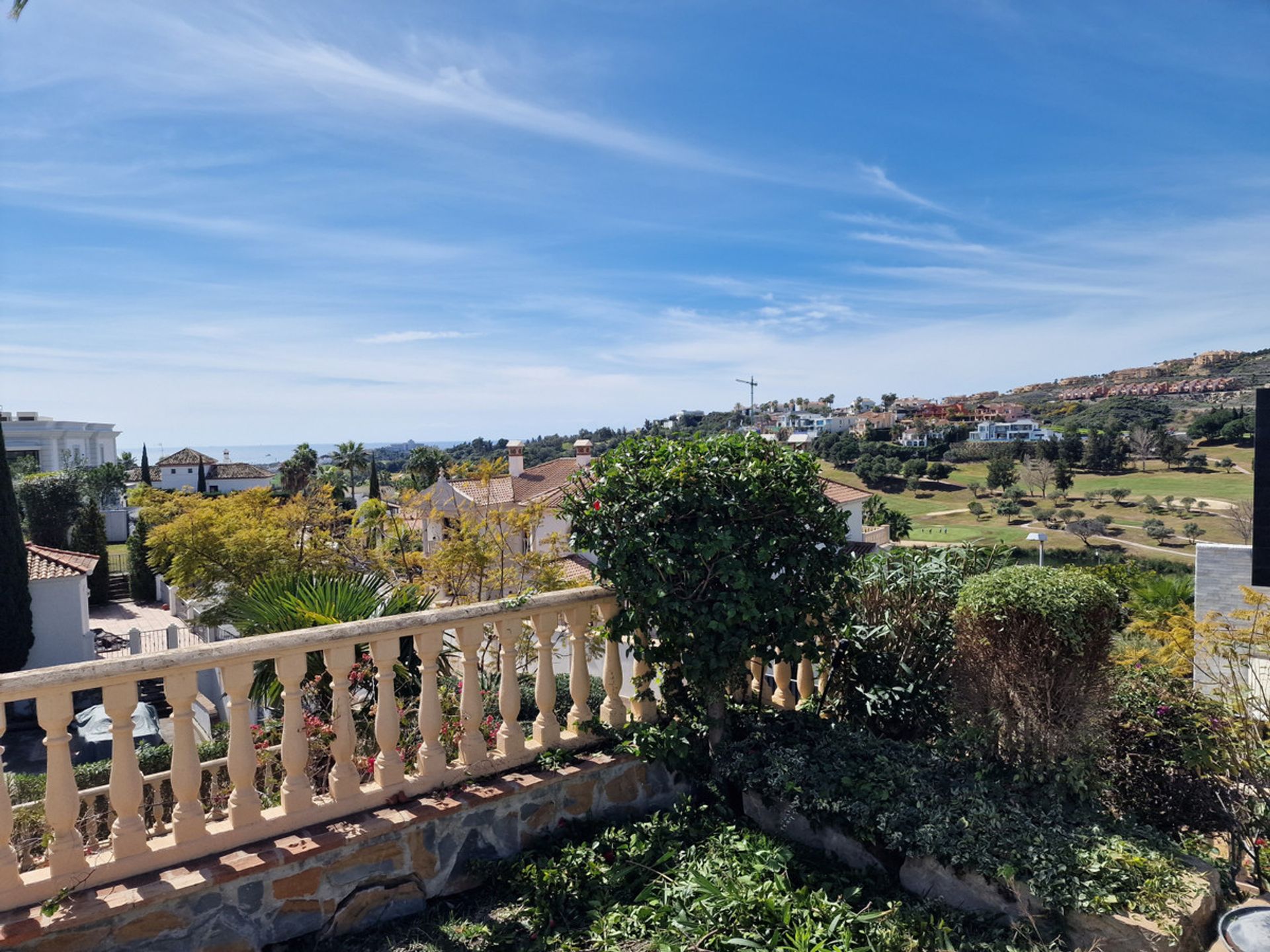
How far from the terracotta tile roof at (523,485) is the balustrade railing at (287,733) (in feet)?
25.2

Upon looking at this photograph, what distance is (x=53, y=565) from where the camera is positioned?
2228cm

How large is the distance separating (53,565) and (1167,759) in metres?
28.2

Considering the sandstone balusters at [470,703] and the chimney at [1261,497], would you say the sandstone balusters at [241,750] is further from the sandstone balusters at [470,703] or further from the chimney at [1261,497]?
the chimney at [1261,497]

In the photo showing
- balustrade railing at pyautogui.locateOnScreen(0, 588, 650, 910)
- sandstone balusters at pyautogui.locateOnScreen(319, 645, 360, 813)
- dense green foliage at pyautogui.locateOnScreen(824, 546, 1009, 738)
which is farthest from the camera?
dense green foliage at pyautogui.locateOnScreen(824, 546, 1009, 738)

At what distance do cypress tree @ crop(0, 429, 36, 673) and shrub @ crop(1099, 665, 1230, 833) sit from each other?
Result: 22593 millimetres

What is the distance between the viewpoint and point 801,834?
3.76m

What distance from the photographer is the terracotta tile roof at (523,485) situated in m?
12.8

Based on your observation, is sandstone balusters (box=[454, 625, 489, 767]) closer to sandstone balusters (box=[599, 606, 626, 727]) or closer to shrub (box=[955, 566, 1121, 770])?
sandstone balusters (box=[599, 606, 626, 727])

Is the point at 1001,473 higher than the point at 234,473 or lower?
lower

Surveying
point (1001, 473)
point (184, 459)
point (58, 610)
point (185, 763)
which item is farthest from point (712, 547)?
point (184, 459)

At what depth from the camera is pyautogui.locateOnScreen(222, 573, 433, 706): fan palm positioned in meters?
3.93

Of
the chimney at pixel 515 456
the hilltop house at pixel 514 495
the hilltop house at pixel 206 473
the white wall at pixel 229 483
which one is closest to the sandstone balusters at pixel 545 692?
the hilltop house at pixel 514 495

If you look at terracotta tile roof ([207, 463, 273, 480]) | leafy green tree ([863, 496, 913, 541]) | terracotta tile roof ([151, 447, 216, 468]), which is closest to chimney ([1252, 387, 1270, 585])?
leafy green tree ([863, 496, 913, 541])

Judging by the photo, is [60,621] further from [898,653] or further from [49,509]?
[898,653]
